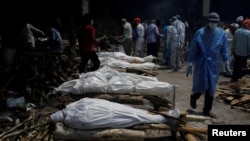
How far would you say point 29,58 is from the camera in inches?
340

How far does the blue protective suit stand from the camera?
6.51 m

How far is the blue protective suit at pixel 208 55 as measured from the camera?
6508mm

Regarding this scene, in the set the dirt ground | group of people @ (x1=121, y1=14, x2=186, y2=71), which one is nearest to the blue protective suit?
the dirt ground

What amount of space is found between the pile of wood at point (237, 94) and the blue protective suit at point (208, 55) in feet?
4.03

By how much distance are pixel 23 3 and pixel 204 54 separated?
40.5 feet

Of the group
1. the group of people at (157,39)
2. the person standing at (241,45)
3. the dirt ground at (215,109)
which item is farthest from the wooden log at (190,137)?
the group of people at (157,39)

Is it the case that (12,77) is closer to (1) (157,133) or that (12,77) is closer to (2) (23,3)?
A: (1) (157,133)

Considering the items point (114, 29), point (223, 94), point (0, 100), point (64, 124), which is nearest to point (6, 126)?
point (0, 100)

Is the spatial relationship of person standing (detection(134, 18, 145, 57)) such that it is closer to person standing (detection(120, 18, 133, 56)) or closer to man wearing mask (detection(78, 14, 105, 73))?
person standing (detection(120, 18, 133, 56))

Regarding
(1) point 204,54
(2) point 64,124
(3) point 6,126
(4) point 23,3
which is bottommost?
(3) point 6,126

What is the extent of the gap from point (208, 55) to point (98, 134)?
2.86 m

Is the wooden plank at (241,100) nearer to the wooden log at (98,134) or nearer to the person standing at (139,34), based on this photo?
the wooden log at (98,134)

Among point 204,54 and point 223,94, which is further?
point 223,94

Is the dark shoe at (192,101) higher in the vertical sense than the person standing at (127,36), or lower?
lower
